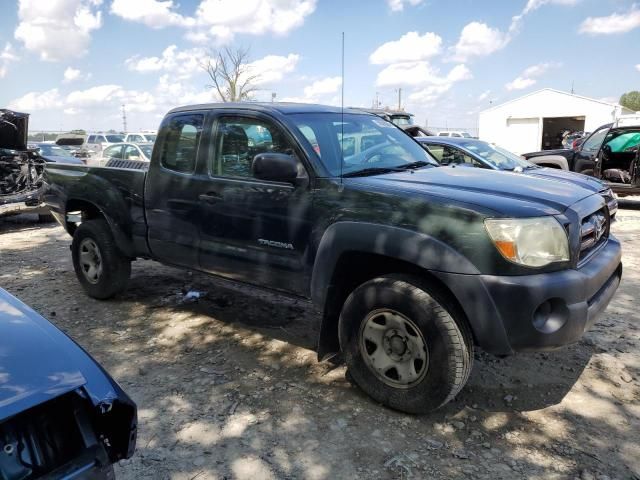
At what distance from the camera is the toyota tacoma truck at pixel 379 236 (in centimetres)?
274

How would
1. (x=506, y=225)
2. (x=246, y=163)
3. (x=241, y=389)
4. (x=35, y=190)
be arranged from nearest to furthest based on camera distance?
(x=506, y=225), (x=241, y=389), (x=246, y=163), (x=35, y=190)

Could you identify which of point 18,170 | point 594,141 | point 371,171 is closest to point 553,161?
point 594,141

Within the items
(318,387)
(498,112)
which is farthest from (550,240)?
(498,112)

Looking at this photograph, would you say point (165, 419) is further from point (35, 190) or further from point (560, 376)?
point (35, 190)

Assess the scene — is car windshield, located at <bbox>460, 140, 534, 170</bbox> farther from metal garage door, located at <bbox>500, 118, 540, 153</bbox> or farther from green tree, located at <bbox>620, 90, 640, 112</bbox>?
green tree, located at <bbox>620, 90, 640, 112</bbox>

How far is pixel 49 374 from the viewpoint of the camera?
1771 millimetres

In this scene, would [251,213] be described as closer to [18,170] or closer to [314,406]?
[314,406]

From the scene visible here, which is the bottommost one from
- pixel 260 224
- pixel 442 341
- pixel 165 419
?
pixel 165 419

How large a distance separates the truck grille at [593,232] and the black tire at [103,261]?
3.91 meters

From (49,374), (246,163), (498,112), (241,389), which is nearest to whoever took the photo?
(49,374)

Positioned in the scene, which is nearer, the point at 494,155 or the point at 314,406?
the point at 314,406

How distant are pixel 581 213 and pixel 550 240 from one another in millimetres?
412

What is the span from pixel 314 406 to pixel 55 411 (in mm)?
1784

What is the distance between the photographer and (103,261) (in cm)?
489
